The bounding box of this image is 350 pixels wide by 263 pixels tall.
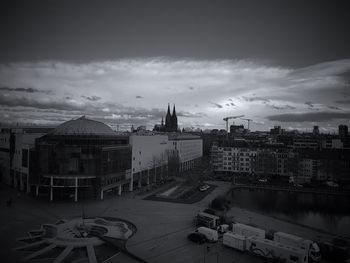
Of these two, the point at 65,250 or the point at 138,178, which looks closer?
the point at 65,250

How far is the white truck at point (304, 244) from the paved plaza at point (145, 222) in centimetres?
452

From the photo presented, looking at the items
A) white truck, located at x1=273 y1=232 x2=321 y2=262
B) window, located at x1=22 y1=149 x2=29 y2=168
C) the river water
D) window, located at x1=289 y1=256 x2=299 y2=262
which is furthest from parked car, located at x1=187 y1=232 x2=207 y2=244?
window, located at x1=22 y1=149 x2=29 y2=168

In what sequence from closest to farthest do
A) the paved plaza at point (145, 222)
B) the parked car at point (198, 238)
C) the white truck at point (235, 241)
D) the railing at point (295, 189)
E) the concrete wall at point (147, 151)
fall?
1. the paved plaza at point (145, 222)
2. the white truck at point (235, 241)
3. the parked car at point (198, 238)
4. the railing at point (295, 189)
5. the concrete wall at point (147, 151)

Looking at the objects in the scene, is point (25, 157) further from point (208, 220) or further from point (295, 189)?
point (295, 189)

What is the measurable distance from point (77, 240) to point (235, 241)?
19.2 m

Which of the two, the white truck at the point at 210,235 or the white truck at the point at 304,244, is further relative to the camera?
the white truck at the point at 210,235

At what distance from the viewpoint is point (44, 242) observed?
3691 cm

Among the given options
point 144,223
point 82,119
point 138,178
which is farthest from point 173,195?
point 82,119

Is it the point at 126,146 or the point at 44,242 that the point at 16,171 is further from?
the point at 44,242

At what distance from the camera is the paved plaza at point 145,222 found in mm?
33750

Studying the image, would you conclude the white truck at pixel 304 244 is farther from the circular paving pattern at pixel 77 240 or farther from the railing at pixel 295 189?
the railing at pixel 295 189

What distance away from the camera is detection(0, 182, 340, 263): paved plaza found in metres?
33.8

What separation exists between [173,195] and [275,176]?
4122cm

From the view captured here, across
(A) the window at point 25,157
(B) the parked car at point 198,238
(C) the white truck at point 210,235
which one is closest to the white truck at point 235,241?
(C) the white truck at point 210,235
